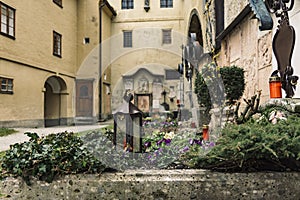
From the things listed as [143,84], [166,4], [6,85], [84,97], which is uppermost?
[166,4]

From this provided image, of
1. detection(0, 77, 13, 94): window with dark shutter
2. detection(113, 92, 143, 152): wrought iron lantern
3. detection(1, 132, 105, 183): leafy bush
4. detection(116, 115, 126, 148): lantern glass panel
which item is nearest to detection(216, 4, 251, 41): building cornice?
detection(113, 92, 143, 152): wrought iron lantern

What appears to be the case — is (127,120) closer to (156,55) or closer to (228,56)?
(228,56)

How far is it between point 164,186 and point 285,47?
8.46ft

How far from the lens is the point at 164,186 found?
93.4 inches

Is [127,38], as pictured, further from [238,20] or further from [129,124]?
[129,124]

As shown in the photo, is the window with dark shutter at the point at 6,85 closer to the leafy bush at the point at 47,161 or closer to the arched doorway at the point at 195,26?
the leafy bush at the point at 47,161

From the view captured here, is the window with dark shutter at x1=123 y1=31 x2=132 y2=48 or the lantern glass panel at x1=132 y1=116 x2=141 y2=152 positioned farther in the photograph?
the window with dark shutter at x1=123 y1=31 x2=132 y2=48

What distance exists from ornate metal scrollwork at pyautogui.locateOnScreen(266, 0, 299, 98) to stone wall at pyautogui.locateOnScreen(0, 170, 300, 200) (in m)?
1.62

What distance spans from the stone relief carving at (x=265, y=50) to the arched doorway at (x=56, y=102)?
11.4m

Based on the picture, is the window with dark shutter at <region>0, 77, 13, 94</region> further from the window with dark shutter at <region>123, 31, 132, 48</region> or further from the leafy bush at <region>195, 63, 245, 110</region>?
the window with dark shutter at <region>123, 31, 132, 48</region>

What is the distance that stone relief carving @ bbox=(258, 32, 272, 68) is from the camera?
4688 mm

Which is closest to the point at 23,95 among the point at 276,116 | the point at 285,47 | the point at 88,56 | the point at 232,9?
the point at 88,56

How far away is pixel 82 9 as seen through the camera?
54.2 feet

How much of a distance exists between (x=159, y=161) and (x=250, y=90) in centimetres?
331
